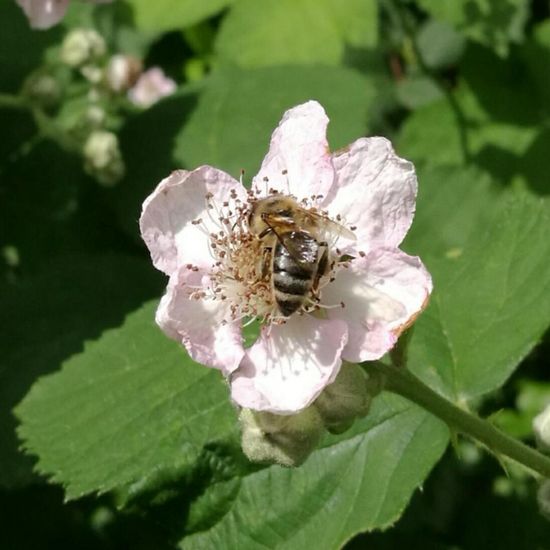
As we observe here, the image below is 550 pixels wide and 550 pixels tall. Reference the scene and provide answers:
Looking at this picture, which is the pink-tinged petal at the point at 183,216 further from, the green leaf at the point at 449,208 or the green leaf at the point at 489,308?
the green leaf at the point at 449,208

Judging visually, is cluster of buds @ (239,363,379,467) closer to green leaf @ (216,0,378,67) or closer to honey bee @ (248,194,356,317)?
honey bee @ (248,194,356,317)

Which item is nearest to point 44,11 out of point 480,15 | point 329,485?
point 480,15

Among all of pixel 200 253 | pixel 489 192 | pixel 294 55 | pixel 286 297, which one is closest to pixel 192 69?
pixel 294 55

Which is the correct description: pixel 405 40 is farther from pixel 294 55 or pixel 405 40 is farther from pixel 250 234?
pixel 250 234

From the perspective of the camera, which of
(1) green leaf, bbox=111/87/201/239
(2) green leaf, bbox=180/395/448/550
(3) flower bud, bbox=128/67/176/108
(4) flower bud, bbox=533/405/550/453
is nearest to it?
(4) flower bud, bbox=533/405/550/453

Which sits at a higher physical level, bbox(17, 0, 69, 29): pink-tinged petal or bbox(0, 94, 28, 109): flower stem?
bbox(17, 0, 69, 29): pink-tinged petal

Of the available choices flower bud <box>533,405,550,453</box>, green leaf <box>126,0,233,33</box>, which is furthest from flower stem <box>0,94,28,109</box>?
flower bud <box>533,405,550,453</box>
